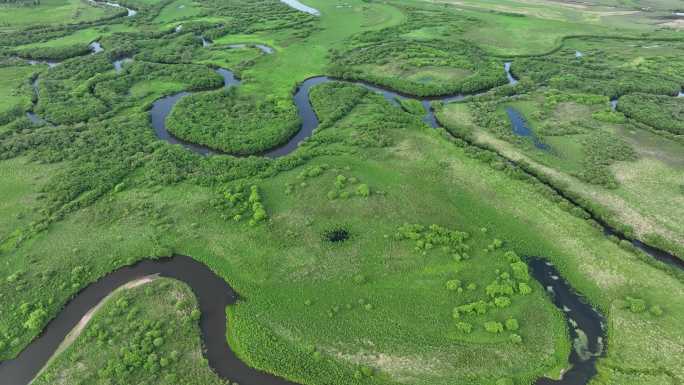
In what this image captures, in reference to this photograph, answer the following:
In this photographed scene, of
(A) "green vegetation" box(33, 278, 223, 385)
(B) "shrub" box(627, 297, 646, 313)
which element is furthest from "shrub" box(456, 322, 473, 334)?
(A) "green vegetation" box(33, 278, 223, 385)

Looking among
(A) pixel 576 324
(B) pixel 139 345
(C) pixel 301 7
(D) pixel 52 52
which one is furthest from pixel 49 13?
(A) pixel 576 324

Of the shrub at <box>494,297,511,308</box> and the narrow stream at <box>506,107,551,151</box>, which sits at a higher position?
the narrow stream at <box>506,107,551,151</box>

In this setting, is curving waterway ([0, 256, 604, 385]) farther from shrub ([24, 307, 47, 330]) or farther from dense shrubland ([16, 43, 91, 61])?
dense shrubland ([16, 43, 91, 61])

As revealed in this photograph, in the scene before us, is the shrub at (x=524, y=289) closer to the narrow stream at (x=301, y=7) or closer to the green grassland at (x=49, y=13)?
the narrow stream at (x=301, y=7)

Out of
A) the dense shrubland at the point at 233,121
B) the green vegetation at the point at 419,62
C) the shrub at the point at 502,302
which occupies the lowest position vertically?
the shrub at the point at 502,302

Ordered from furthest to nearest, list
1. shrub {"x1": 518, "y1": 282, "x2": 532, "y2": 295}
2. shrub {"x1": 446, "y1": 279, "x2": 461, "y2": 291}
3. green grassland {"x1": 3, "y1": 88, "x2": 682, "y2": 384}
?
shrub {"x1": 446, "y1": 279, "x2": 461, "y2": 291} → shrub {"x1": 518, "y1": 282, "x2": 532, "y2": 295} → green grassland {"x1": 3, "y1": 88, "x2": 682, "y2": 384}

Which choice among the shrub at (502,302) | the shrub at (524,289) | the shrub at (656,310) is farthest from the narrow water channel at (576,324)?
the shrub at (502,302)
